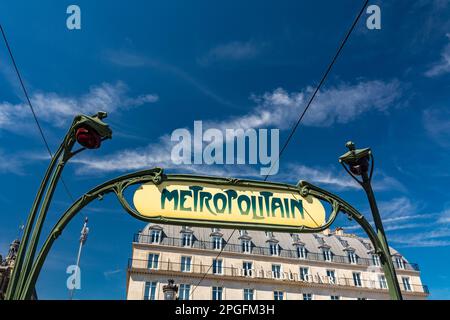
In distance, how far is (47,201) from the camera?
208 inches

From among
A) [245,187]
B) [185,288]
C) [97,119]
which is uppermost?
[185,288]

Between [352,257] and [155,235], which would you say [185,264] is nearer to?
[155,235]

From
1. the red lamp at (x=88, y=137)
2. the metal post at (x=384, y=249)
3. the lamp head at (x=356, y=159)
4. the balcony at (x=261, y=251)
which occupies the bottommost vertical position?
the metal post at (x=384, y=249)

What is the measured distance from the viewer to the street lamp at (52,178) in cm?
482

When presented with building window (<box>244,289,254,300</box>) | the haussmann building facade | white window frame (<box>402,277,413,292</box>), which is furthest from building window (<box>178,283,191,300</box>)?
white window frame (<box>402,277,413,292</box>)

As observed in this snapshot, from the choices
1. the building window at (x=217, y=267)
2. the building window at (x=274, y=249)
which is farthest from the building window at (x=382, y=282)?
the building window at (x=217, y=267)

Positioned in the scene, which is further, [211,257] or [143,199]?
[211,257]

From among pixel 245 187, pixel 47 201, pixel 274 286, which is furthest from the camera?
pixel 274 286

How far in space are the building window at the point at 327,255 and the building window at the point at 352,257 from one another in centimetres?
230

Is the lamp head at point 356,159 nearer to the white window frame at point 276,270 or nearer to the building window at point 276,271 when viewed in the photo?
the white window frame at point 276,270

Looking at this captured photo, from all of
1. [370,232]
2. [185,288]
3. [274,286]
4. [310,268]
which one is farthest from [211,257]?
[370,232]

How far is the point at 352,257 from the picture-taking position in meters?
44.4

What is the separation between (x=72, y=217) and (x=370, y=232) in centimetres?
504
